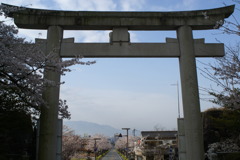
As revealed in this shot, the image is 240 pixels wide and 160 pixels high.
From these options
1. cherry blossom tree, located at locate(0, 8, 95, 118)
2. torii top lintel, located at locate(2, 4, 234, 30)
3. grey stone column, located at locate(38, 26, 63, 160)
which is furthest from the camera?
torii top lintel, located at locate(2, 4, 234, 30)

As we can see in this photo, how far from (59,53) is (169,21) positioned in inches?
167

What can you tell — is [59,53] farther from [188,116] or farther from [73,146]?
[73,146]

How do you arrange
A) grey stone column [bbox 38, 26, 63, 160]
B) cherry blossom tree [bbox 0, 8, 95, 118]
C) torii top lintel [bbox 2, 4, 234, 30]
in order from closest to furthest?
cherry blossom tree [bbox 0, 8, 95, 118] → grey stone column [bbox 38, 26, 63, 160] → torii top lintel [bbox 2, 4, 234, 30]

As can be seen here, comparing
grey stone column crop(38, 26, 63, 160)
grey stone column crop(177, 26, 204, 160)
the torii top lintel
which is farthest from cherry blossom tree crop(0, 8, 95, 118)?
grey stone column crop(177, 26, 204, 160)

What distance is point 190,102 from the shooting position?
8.31 metres

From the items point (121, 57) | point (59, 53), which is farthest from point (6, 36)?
point (121, 57)

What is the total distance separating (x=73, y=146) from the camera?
25812 mm

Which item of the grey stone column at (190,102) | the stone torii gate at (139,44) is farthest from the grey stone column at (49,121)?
the grey stone column at (190,102)

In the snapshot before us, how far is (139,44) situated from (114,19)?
1344 millimetres

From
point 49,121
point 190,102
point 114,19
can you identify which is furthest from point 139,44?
point 49,121

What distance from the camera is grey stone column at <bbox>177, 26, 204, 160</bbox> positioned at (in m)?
8.14

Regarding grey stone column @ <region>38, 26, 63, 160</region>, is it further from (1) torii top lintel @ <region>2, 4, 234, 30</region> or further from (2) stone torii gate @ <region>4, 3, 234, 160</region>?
(1) torii top lintel @ <region>2, 4, 234, 30</region>

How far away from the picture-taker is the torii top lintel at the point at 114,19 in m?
8.85

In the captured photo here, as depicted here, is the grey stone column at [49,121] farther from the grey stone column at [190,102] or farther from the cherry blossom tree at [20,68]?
the grey stone column at [190,102]
